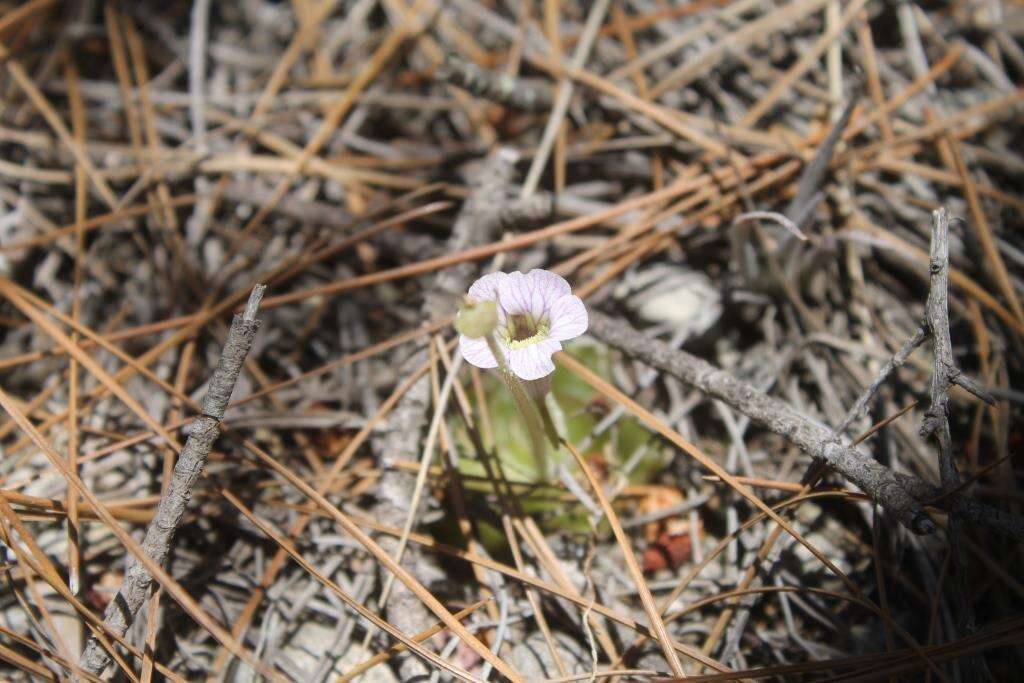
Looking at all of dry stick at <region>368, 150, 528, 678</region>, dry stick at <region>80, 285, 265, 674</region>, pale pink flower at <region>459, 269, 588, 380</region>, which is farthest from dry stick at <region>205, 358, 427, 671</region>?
pale pink flower at <region>459, 269, 588, 380</region>

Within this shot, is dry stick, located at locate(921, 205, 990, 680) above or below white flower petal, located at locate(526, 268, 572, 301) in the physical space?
below

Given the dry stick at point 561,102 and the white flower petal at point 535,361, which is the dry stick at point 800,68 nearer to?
the dry stick at point 561,102

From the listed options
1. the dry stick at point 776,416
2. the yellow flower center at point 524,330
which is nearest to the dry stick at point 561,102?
the dry stick at point 776,416

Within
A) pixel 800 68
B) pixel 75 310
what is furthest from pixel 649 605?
pixel 800 68

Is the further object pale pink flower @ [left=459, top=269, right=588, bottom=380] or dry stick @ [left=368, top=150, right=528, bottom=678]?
dry stick @ [left=368, top=150, right=528, bottom=678]

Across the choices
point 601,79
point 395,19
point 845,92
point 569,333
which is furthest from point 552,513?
Result: point 395,19

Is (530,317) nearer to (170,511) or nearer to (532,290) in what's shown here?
(532,290)

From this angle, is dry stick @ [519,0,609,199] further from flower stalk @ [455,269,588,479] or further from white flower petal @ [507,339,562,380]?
white flower petal @ [507,339,562,380]
